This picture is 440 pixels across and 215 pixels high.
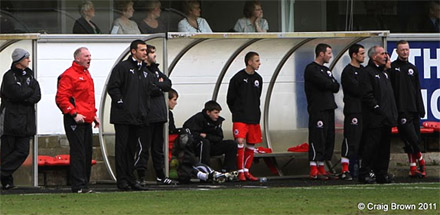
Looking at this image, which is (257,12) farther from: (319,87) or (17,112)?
(17,112)

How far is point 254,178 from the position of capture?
18.5 m

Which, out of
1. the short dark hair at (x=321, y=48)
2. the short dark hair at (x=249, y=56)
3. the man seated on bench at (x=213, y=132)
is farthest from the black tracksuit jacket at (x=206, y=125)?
the short dark hair at (x=321, y=48)

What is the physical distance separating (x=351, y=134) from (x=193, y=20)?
155 inches

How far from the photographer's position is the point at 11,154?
16.6 m

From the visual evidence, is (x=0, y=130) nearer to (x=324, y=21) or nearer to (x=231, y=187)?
(x=231, y=187)

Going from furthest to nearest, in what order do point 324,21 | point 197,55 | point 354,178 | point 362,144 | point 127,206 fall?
point 324,21
point 197,55
point 354,178
point 362,144
point 127,206

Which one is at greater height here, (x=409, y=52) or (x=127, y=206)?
(x=409, y=52)

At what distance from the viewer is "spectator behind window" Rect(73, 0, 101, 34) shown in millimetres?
19938

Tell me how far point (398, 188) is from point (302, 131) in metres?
4.81

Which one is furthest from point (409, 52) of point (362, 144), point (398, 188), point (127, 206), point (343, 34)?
point (127, 206)

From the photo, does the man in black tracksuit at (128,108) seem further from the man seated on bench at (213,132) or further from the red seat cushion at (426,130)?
the red seat cushion at (426,130)

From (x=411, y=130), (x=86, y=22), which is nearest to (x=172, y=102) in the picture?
(x=86, y=22)

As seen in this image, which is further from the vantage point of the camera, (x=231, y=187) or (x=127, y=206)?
(x=231, y=187)

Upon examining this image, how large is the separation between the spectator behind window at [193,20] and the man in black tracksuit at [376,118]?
4.43m
